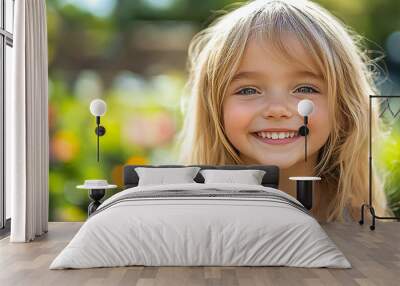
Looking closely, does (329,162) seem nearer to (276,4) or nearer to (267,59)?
(267,59)

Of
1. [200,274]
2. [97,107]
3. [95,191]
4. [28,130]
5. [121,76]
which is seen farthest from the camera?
[121,76]

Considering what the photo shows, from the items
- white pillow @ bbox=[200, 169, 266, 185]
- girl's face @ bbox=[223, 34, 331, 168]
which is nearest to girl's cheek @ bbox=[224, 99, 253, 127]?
girl's face @ bbox=[223, 34, 331, 168]

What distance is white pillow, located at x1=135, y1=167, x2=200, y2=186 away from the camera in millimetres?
6480

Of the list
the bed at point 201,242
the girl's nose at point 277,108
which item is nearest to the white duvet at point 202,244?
the bed at point 201,242

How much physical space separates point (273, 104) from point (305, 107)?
0.41 m

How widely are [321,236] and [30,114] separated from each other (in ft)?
10.0

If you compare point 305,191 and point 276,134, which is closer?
point 305,191

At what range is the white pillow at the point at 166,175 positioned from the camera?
648cm

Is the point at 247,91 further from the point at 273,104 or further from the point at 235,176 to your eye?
the point at 235,176

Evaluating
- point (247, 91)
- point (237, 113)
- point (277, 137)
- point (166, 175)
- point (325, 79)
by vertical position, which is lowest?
point (166, 175)

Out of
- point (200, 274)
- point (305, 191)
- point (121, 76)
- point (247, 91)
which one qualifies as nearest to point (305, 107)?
point (247, 91)

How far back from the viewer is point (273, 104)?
7020 millimetres

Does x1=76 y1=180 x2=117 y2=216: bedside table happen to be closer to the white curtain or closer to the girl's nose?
the white curtain

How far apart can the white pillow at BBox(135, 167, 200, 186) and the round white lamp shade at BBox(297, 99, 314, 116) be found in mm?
1286
